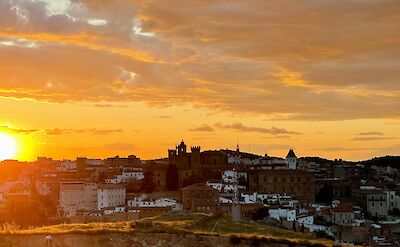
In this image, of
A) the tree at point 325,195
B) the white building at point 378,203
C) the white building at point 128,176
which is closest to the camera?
the white building at point 378,203

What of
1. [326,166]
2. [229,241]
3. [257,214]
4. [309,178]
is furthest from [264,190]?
[229,241]

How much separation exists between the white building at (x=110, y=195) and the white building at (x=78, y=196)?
1.29 meters

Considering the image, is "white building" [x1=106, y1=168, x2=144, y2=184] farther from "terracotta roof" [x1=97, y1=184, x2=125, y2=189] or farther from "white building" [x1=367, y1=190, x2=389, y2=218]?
"white building" [x1=367, y1=190, x2=389, y2=218]

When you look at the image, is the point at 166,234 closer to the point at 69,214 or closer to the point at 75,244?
the point at 75,244

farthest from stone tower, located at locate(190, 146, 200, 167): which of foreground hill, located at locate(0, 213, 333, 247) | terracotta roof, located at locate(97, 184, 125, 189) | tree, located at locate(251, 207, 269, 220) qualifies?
foreground hill, located at locate(0, 213, 333, 247)

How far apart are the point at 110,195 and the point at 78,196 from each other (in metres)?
3.80

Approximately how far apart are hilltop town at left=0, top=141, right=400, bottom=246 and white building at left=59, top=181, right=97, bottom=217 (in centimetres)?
10

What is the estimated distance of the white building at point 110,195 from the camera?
224 ft

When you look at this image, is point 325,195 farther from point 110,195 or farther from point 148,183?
point 110,195

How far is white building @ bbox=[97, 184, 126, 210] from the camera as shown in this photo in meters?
68.1

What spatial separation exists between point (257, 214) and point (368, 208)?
21216 mm

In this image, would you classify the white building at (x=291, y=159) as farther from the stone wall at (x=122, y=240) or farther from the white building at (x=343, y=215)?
the stone wall at (x=122, y=240)

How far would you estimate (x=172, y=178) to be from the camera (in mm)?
75562

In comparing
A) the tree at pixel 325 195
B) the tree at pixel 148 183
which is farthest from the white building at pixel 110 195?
the tree at pixel 325 195
